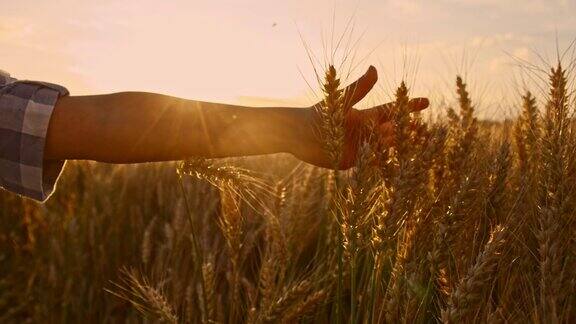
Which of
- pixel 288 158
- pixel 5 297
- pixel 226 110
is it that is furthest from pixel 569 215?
pixel 288 158

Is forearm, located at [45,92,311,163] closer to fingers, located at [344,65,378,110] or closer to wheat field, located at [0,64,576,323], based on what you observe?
wheat field, located at [0,64,576,323]

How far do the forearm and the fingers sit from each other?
0.77 feet

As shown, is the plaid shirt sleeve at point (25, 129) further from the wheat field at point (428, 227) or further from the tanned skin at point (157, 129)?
the wheat field at point (428, 227)

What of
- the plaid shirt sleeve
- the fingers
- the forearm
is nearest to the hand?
the fingers

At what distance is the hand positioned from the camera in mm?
1605

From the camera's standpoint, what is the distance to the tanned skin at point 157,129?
148 centimetres

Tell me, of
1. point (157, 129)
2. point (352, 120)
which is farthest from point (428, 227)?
point (157, 129)

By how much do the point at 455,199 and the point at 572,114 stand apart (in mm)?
514

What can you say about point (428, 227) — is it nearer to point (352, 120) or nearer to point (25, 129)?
point (352, 120)

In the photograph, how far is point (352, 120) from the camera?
165cm

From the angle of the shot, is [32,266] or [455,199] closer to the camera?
[455,199]

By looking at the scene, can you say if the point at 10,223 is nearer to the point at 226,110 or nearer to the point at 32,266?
the point at 32,266

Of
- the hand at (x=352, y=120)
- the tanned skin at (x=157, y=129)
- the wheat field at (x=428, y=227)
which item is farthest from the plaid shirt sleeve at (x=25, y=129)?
the hand at (x=352, y=120)

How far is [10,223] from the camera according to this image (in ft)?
12.0
